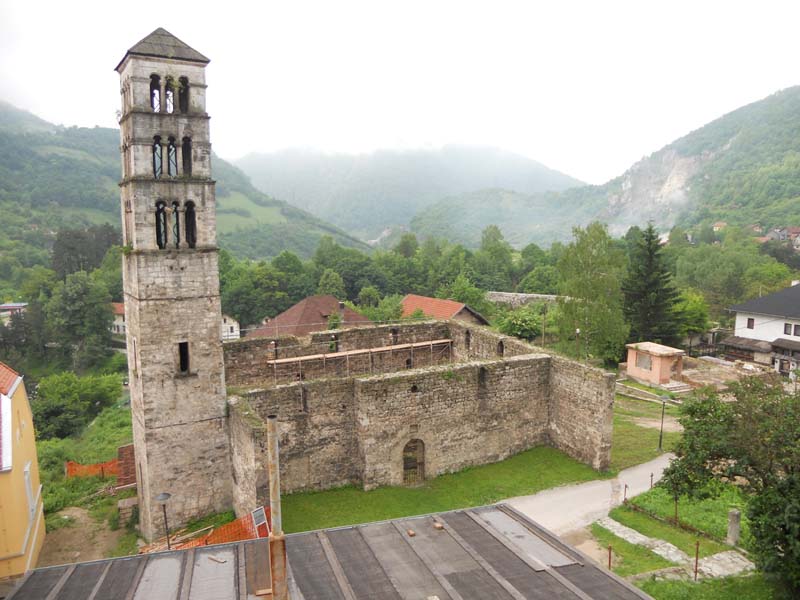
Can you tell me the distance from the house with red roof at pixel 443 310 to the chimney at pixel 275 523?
35.2 m

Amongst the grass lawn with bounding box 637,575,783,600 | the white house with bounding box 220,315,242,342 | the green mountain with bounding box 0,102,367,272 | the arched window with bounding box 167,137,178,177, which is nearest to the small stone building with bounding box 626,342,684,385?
the grass lawn with bounding box 637,575,783,600

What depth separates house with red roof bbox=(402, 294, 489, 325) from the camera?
45281mm

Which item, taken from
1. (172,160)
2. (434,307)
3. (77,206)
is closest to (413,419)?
(172,160)

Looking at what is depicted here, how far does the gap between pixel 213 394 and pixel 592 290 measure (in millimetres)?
23875

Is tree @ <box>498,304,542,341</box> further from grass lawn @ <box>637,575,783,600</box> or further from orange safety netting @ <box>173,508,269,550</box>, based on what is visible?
orange safety netting @ <box>173,508,269,550</box>

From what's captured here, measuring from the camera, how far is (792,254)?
280 ft

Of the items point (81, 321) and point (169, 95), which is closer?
point (169, 95)

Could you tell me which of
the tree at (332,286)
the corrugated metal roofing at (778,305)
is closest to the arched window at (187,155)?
the corrugated metal roofing at (778,305)

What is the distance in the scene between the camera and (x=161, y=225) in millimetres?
17594

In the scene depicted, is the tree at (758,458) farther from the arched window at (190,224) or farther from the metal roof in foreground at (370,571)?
the arched window at (190,224)

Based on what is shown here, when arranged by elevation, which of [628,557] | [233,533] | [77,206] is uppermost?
[77,206]

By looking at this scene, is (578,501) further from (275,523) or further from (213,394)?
(275,523)

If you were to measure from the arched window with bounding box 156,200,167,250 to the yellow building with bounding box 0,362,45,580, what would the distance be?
226 inches

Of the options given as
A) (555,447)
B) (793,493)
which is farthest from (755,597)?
(555,447)
